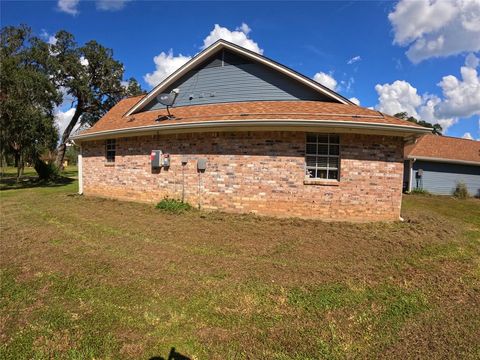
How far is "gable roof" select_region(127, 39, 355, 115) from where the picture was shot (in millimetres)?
9828

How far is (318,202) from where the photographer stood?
8.02 meters

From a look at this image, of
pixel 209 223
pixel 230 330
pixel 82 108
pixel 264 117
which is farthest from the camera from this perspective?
pixel 82 108

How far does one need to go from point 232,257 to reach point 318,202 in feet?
12.2

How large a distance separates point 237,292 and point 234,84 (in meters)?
8.56

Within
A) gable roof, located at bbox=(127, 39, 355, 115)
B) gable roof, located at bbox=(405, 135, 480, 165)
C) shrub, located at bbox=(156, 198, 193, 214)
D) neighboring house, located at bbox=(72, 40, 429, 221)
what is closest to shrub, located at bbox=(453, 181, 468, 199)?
gable roof, located at bbox=(405, 135, 480, 165)

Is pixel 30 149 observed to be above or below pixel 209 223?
above

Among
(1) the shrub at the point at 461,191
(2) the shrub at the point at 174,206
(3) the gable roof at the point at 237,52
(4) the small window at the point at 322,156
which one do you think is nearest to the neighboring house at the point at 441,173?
(1) the shrub at the point at 461,191

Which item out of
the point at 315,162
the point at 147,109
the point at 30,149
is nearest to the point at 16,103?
the point at 30,149

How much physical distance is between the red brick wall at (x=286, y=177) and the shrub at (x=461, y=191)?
12.8m

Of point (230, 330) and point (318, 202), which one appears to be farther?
point (318, 202)

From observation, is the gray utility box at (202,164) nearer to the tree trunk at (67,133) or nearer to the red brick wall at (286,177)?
the red brick wall at (286,177)

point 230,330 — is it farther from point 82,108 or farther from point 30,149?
point 82,108

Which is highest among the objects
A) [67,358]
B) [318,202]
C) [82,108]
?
[82,108]

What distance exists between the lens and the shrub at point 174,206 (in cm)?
879
